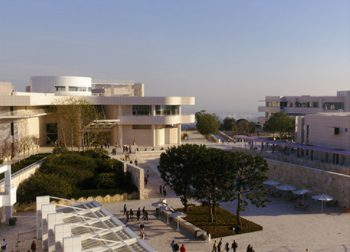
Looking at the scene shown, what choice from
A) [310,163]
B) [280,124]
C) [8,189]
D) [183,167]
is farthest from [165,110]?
[8,189]

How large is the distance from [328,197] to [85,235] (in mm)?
26092

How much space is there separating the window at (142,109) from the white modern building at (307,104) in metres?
42.8

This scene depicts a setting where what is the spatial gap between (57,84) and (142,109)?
68.3 ft

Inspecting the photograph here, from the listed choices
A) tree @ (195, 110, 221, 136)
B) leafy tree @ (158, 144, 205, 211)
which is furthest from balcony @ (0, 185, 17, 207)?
tree @ (195, 110, 221, 136)

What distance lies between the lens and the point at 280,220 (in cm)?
3155

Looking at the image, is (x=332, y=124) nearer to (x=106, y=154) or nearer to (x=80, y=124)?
(x=106, y=154)

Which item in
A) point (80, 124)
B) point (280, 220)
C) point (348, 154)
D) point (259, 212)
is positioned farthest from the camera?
point (80, 124)

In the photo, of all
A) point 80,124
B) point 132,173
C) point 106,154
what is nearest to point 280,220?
point 132,173

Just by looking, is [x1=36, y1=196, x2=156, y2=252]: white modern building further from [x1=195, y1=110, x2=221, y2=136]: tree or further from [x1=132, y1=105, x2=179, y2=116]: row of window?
[x1=195, y1=110, x2=221, y2=136]: tree

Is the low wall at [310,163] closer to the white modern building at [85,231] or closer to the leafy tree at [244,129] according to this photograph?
the white modern building at [85,231]

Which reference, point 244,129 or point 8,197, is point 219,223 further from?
point 244,129

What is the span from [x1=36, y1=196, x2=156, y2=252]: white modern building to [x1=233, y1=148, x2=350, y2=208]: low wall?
25.4 metres

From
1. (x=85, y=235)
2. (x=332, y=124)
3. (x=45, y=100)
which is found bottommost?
(x=85, y=235)

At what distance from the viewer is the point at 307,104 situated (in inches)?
3701
